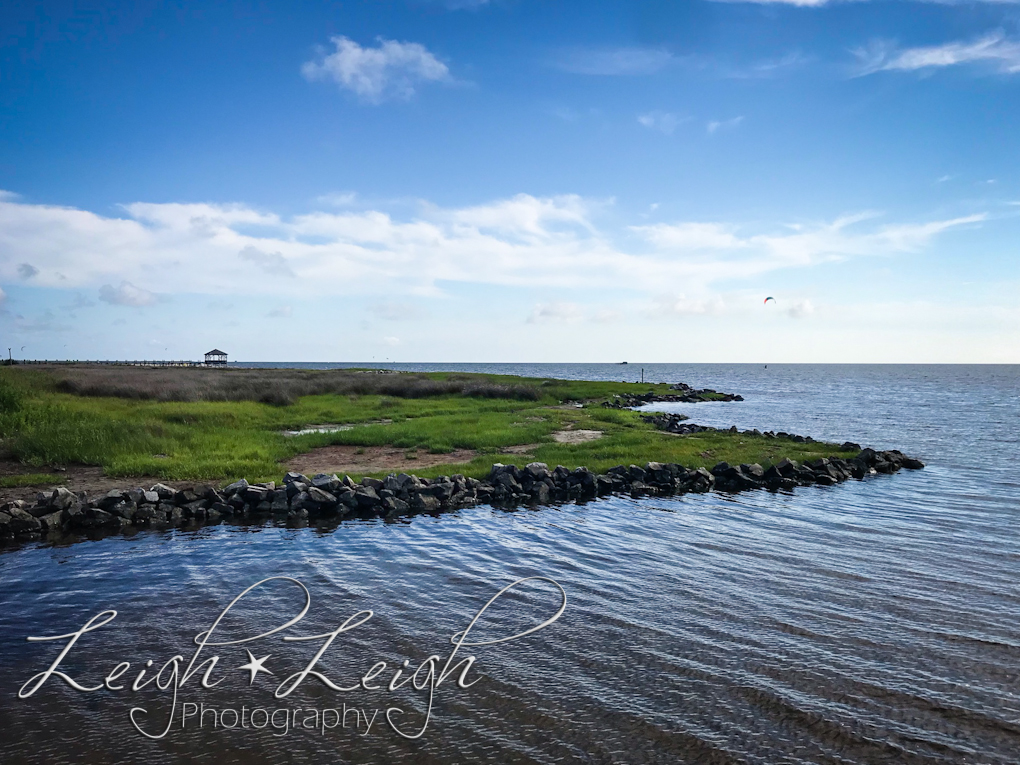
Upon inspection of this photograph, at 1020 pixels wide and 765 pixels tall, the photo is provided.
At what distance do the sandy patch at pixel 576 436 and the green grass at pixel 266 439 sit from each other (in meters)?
0.54

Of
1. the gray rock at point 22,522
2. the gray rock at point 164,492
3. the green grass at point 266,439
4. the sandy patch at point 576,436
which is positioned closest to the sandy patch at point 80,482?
the green grass at point 266,439

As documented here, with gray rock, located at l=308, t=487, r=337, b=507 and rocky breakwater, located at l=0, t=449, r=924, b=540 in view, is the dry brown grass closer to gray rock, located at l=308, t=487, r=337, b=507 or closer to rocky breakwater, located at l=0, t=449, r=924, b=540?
rocky breakwater, located at l=0, t=449, r=924, b=540

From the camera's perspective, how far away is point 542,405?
47.9 meters

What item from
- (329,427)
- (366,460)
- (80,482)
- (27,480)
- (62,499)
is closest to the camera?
(62,499)

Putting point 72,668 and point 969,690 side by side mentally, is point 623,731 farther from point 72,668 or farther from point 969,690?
point 72,668

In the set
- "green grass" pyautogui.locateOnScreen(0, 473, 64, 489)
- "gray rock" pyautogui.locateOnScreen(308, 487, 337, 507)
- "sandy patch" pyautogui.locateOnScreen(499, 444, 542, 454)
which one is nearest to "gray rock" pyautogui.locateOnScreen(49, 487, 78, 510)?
"green grass" pyautogui.locateOnScreen(0, 473, 64, 489)

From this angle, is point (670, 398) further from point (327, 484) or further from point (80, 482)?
point (80, 482)

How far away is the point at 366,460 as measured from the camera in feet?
72.3

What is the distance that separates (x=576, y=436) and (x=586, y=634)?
21.0 meters

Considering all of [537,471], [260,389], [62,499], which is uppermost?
[260,389]

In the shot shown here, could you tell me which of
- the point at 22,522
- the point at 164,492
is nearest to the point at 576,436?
the point at 164,492

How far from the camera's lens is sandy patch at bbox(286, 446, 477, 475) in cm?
2031

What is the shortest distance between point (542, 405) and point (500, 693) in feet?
135

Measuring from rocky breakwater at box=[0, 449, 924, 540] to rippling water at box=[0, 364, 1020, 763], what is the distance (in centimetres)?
127
